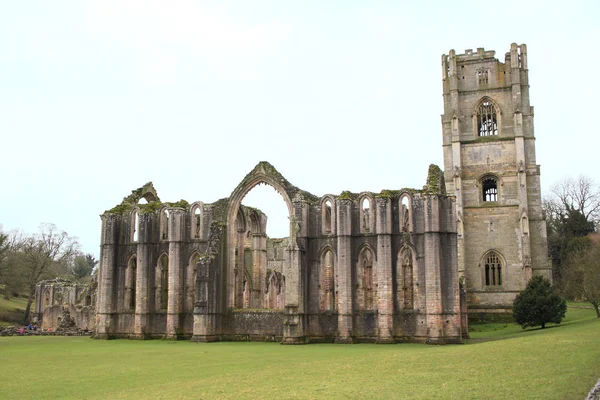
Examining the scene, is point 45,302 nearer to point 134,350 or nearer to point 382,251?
point 134,350

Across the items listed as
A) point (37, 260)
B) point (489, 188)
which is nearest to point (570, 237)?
point (489, 188)

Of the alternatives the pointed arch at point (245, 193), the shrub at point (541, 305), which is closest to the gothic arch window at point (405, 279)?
the pointed arch at point (245, 193)

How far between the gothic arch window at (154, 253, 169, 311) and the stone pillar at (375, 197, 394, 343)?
13.1 metres

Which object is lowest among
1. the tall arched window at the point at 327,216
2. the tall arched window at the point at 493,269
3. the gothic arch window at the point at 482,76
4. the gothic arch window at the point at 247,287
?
the gothic arch window at the point at 247,287

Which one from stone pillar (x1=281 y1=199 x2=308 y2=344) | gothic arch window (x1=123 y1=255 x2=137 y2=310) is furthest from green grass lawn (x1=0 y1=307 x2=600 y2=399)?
gothic arch window (x1=123 y1=255 x2=137 y2=310)

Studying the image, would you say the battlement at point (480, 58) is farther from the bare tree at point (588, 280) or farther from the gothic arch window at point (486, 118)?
the bare tree at point (588, 280)

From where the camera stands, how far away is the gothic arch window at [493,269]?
51219 millimetres

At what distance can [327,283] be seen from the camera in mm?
34062

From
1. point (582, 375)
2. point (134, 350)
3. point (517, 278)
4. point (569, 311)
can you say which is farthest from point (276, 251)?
point (582, 375)

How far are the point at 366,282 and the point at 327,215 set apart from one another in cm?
414

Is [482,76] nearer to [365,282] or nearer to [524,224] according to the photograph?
[524,224]

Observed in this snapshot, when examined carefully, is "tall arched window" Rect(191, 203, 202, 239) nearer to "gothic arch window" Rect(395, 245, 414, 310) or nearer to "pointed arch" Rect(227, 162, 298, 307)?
"pointed arch" Rect(227, 162, 298, 307)

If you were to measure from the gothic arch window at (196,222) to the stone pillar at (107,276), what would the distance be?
520cm

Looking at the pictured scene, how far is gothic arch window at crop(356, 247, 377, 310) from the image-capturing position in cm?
3300
